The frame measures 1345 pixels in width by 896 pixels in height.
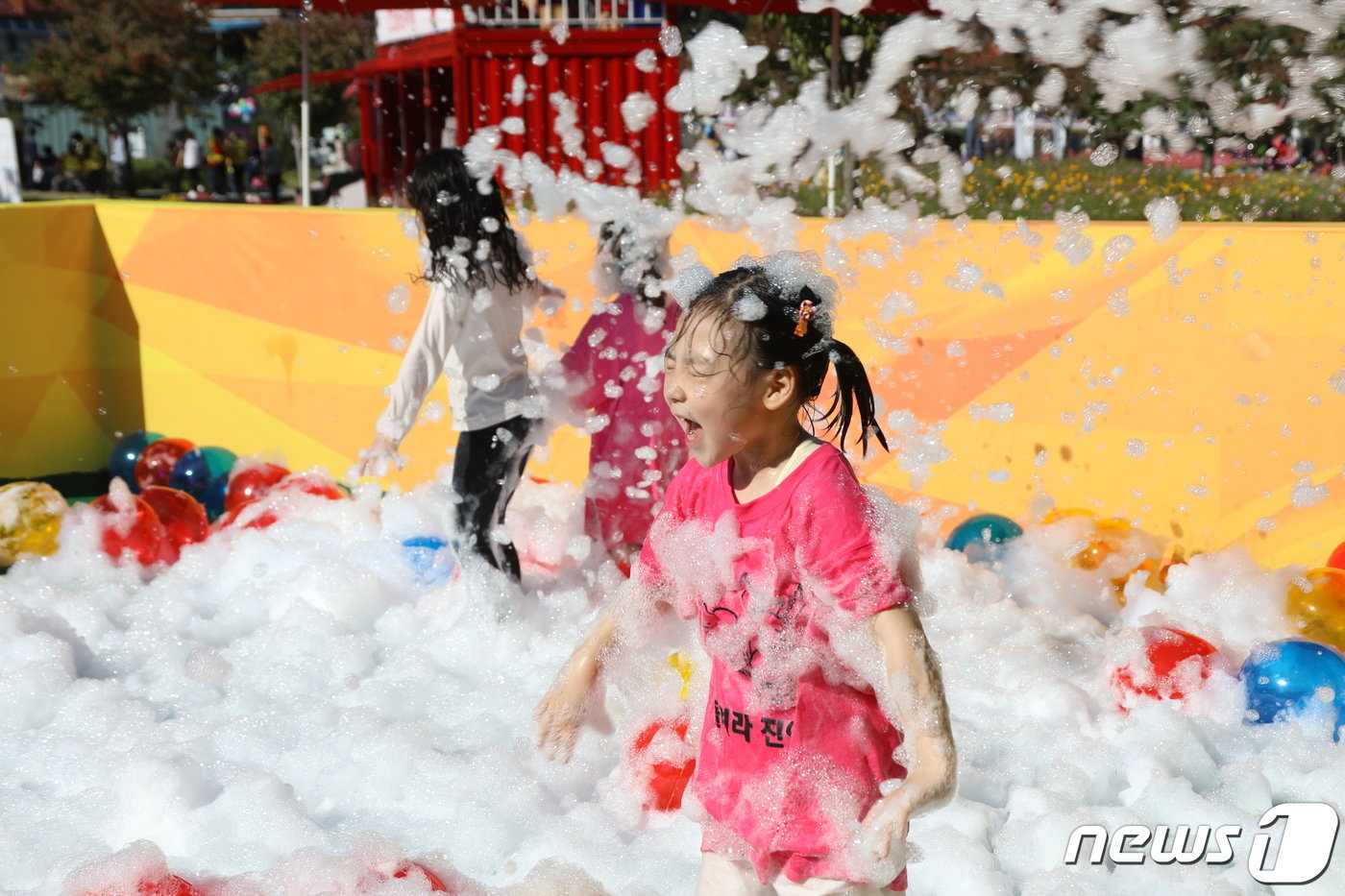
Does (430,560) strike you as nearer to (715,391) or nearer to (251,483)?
(251,483)

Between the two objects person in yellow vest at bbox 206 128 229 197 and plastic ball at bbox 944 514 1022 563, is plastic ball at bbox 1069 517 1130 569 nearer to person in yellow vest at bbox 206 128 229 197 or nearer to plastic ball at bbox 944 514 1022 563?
plastic ball at bbox 944 514 1022 563

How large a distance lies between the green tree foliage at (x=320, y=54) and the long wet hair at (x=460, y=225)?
94.7 feet

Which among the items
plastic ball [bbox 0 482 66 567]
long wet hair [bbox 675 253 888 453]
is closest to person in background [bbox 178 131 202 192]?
plastic ball [bbox 0 482 66 567]

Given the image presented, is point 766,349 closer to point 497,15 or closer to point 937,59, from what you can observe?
point 937,59

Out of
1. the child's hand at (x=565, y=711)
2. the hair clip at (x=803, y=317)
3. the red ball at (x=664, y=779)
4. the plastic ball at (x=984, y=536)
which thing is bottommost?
the red ball at (x=664, y=779)

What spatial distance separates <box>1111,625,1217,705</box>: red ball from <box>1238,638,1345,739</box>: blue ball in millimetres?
149

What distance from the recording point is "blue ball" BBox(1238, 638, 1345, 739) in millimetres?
3725

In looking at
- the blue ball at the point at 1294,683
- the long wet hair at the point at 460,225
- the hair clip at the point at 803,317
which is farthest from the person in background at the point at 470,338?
the blue ball at the point at 1294,683

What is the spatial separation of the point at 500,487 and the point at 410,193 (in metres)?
1.08

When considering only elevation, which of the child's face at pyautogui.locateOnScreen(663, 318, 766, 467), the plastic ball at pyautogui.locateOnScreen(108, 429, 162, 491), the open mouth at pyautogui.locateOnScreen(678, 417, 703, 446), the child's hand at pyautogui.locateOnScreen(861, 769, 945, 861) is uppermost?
the child's face at pyautogui.locateOnScreen(663, 318, 766, 467)

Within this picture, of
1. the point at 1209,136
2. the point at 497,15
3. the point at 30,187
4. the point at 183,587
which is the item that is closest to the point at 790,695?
the point at 183,587

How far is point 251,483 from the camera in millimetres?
5980

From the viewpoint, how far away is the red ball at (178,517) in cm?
552

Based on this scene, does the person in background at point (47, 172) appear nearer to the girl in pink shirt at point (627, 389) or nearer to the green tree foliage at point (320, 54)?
the green tree foliage at point (320, 54)
